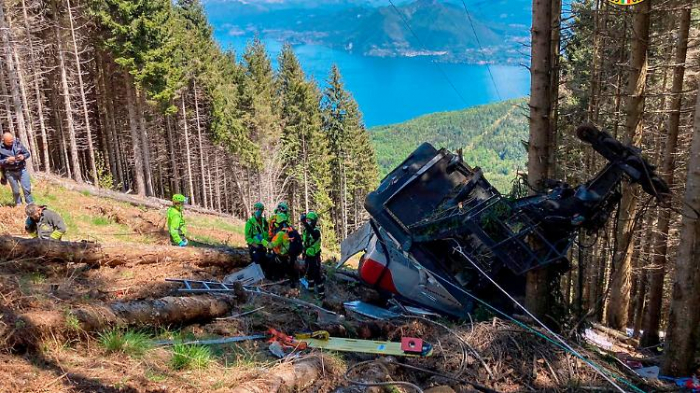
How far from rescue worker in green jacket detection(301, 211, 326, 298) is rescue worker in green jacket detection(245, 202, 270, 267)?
89 centimetres

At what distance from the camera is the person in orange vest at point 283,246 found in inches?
394

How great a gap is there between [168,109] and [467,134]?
121721 millimetres

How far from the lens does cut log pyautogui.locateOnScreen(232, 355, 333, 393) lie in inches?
177

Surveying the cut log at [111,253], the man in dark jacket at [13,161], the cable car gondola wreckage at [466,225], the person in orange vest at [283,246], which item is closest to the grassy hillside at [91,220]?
the man in dark jacket at [13,161]

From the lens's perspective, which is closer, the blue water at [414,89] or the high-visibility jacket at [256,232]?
the high-visibility jacket at [256,232]

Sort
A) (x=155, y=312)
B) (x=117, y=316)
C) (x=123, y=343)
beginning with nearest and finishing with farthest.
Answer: (x=123, y=343) → (x=117, y=316) → (x=155, y=312)

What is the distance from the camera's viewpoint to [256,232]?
10.3 m

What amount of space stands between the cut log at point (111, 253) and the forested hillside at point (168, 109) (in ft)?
53.4

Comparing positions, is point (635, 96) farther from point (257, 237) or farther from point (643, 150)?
point (257, 237)

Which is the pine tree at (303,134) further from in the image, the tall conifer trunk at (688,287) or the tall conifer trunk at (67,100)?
the tall conifer trunk at (688,287)

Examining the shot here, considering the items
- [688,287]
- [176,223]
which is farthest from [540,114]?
[176,223]

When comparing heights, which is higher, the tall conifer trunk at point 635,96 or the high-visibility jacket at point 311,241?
the tall conifer trunk at point 635,96

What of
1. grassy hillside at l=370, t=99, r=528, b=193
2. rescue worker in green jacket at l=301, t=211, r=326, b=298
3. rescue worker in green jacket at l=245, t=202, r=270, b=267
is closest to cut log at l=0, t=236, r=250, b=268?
rescue worker in green jacket at l=245, t=202, r=270, b=267

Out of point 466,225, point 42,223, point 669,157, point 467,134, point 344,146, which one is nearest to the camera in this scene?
point 466,225
